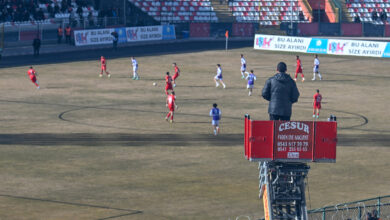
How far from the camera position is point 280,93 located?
15.1 metres

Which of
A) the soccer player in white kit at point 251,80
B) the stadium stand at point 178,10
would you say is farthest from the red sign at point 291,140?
the stadium stand at point 178,10

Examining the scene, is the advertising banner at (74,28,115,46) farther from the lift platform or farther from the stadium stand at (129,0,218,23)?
the lift platform

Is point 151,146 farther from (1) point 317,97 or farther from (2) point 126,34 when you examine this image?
(2) point 126,34

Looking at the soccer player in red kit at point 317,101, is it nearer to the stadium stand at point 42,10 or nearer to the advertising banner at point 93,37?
the stadium stand at point 42,10

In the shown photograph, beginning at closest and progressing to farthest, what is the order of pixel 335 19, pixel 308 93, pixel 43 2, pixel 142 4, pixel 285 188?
pixel 285 188, pixel 308 93, pixel 43 2, pixel 142 4, pixel 335 19

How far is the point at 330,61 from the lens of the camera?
66.7m

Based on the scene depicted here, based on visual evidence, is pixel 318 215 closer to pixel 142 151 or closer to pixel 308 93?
pixel 142 151

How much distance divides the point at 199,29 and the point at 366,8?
71.5ft

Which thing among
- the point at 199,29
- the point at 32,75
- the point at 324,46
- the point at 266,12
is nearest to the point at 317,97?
the point at 32,75

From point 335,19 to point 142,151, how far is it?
64.1 metres

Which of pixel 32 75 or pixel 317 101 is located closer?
pixel 317 101

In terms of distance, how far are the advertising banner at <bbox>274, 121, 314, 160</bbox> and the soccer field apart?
7.62m

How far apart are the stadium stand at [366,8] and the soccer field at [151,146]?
35177 millimetres

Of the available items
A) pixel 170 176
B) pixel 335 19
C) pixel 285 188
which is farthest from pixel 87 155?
pixel 335 19
